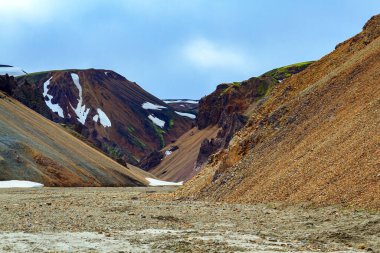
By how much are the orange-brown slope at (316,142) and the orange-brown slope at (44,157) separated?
40.2 metres

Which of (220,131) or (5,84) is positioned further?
(220,131)

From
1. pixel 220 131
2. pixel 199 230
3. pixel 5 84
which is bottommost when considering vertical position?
pixel 199 230

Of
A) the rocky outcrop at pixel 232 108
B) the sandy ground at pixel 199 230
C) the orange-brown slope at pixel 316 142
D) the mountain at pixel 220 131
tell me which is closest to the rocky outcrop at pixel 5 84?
the mountain at pixel 220 131

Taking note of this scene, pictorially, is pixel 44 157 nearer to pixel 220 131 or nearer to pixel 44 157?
pixel 44 157

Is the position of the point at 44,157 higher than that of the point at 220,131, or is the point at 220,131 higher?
the point at 220,131

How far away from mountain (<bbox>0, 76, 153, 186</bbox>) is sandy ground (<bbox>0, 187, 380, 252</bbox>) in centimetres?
5391

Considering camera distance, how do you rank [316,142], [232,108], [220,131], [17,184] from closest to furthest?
[316,142], [17,184], [220,131], [232,108]

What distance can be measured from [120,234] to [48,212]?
10.2 meters

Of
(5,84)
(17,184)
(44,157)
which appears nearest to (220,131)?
(5,84)

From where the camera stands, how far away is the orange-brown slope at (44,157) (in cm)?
7962

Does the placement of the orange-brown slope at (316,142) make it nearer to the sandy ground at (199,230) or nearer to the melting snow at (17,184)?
the sandy ground at (199,230)

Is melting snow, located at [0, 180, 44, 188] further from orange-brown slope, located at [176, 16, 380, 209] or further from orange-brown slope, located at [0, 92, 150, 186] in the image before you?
orange-brown slope, located at [176, 16, 380, 209]

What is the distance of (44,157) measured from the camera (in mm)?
84562

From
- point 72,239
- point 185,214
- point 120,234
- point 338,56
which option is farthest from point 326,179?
point 338,56
